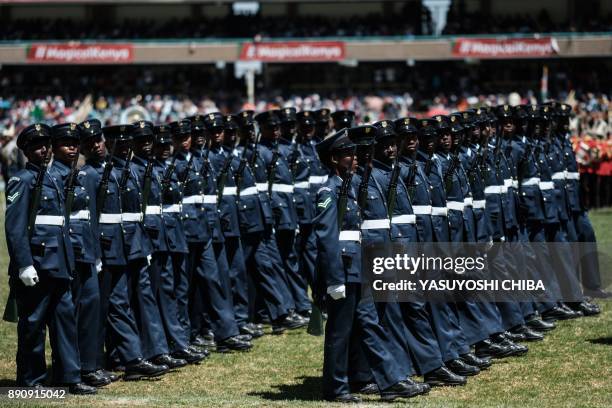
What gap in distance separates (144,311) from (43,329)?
4.87ft

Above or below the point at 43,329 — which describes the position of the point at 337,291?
above

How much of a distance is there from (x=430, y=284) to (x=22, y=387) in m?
3.52

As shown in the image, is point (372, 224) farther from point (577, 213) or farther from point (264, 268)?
point (577, 213)

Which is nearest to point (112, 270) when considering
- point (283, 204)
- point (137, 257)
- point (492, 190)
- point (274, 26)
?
point (137, 257)

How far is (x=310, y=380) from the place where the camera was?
1053 centimetres

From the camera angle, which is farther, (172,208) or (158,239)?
(172,208)

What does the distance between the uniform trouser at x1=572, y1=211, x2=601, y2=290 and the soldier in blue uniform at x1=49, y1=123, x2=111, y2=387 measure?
6.63 metres

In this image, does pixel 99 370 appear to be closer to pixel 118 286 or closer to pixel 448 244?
pixel 118 286

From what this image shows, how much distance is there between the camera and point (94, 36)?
2293 inches

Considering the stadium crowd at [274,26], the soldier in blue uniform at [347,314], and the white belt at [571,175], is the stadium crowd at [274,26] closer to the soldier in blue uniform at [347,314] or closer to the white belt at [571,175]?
the white belt at [571,175]

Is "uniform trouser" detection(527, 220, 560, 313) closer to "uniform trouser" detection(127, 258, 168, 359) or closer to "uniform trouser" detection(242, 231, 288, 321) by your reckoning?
"uniform trouser" detection(242, 231, 288, 321)

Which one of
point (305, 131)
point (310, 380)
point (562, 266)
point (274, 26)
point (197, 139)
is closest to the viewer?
point (310, 380)

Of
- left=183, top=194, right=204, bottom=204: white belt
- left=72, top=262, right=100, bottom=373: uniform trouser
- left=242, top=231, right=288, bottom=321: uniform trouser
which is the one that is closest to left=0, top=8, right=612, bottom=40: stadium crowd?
left=242, top=231, right=288, bottom=321: uniform trouser

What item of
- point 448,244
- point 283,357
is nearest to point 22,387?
point 283,357
